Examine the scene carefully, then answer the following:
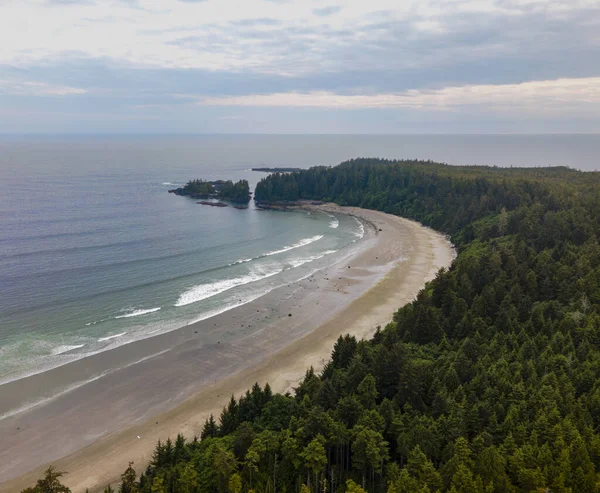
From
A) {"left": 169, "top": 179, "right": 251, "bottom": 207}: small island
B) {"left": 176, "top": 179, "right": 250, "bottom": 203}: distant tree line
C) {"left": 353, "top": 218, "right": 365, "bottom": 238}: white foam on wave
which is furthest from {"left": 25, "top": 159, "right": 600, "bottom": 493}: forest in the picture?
{"left": 176, "top": 179, "right": 250, "bottom": 203}: distant tree line

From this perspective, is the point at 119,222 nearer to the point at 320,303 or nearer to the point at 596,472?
the point at 320,303

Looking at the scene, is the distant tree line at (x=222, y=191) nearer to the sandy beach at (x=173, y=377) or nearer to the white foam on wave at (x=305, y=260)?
the white foam on wave at (x=305, y=260)

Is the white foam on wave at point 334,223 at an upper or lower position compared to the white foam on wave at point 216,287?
upper

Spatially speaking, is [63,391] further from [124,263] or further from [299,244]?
[299,244]

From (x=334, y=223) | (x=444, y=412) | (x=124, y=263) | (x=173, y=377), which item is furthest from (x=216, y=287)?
(x=334, y=223)

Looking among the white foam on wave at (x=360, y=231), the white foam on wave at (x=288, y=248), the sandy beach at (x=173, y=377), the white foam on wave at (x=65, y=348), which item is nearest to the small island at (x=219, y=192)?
the white foam on wave at (x=360, y=231)

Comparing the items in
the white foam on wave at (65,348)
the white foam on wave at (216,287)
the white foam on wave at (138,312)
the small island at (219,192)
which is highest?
the small island at (219,192)

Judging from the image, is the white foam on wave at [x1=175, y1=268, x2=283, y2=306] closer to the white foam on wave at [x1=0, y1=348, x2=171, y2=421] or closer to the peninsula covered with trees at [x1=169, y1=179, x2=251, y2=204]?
the white foam on wave at [x1=0, y1=348, x2=171, y2=421]
